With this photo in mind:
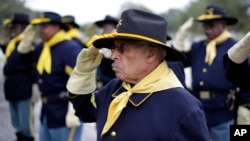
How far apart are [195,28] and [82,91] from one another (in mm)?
28531

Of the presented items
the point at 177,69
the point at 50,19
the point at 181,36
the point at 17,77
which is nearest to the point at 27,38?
the point at 50,19

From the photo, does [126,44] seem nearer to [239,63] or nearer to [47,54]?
[239,63]

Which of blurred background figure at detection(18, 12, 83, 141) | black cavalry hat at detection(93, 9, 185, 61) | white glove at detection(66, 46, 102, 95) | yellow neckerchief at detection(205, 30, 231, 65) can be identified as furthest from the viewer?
yellow neckerchief at detection(205, 30, 231, 65)

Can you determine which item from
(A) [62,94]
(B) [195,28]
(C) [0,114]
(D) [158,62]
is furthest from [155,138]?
(B) [195,28]

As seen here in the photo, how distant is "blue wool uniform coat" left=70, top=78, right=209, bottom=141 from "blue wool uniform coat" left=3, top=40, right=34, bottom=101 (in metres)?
3.81

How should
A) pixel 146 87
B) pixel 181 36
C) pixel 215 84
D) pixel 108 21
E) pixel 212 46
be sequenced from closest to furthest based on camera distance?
pixel 146 87 < pixel 215 84 < pixel 212 46 < pixel 181 36 < pixel 108 21

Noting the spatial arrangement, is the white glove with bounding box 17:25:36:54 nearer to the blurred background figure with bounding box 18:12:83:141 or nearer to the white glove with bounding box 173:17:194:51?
the blurred background figure with bounding box 18:12:83:141

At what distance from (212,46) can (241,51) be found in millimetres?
1892

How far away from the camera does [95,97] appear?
247cm

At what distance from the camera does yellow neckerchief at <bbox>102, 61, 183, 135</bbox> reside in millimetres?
2069

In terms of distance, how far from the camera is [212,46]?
4.95 metres

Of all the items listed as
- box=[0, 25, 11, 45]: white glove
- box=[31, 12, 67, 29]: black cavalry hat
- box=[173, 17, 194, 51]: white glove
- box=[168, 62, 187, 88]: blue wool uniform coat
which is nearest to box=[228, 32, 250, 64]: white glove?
box=[168, 62, 187, 88]: blue wool uniform coat

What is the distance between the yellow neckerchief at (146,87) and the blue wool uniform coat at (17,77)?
3.75 meters

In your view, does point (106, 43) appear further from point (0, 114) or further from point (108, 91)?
point (0, 114)
